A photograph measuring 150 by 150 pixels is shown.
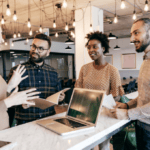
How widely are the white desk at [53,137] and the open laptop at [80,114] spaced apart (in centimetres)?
5

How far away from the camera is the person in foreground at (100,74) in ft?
6.45

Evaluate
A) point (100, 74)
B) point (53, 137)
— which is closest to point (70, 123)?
point (53, 137)

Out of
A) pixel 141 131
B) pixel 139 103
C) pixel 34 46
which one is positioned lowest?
pixel 141 131

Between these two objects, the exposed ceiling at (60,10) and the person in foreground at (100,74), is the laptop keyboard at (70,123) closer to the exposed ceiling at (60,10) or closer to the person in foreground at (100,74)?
the person in foreground at (100,74)

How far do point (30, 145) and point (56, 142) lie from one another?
0.56 ft

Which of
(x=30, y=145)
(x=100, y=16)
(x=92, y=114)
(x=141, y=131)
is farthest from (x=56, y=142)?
(x=100, y=16)

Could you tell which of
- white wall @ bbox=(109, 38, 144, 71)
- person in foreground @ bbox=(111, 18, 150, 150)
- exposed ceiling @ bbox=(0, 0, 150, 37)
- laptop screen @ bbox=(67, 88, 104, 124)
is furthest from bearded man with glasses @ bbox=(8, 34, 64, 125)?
white wall @ bbox=(109, 38, 144, 71)

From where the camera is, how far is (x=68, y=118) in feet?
5.36

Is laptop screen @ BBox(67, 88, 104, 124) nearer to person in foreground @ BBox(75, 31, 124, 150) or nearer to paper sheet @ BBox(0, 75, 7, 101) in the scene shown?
person in foreground @ BBox(75, 31, 124, 150)

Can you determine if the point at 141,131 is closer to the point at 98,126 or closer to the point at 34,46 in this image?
the point at 98,126

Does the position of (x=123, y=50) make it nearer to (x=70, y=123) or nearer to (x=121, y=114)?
(x=121, y=114)

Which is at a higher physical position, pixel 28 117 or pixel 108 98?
pixel 108 98

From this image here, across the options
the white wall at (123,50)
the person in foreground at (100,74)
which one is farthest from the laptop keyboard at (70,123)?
the white wall at (123,50)

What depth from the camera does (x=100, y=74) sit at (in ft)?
6.66
